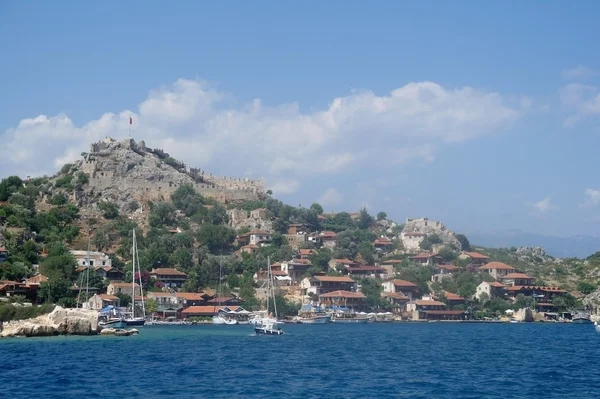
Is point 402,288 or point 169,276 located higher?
point 169,276

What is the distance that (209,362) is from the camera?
37000 mm

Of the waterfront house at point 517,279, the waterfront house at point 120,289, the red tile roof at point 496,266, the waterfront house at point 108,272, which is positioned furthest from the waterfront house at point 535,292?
the waterfront house at point 108,272

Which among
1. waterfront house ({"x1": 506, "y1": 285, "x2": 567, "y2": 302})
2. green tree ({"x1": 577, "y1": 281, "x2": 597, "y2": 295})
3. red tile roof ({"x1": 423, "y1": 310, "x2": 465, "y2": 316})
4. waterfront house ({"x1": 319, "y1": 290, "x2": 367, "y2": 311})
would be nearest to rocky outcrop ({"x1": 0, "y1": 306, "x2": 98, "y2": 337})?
waterfront house ({"x1": 319, "y1": 290, "x2": 367, "y2": 311})

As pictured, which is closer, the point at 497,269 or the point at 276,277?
the point at 276,277

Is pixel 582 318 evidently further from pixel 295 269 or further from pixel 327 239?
pixel 327 239

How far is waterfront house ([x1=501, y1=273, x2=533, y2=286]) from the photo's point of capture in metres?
93.5

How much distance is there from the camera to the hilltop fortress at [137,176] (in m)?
100

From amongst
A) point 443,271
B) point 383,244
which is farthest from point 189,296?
point 383,244

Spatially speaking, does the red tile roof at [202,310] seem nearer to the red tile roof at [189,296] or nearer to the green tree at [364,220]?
the red tile roof at [189,296]

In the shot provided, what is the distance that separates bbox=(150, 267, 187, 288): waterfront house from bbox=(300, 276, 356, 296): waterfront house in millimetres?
12895

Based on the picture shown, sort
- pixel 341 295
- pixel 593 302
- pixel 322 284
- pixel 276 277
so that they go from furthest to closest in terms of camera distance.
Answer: pixel 593 302
pixel 276 277
pixel 322 284
pixel 341 295

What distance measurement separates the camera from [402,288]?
8925 centimetres

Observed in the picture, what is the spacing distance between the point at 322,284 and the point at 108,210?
2534 cm

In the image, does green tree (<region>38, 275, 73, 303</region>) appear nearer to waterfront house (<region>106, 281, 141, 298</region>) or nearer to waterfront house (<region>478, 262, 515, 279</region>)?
waterfront house (<region>106, 281, 141, 298</region>)
